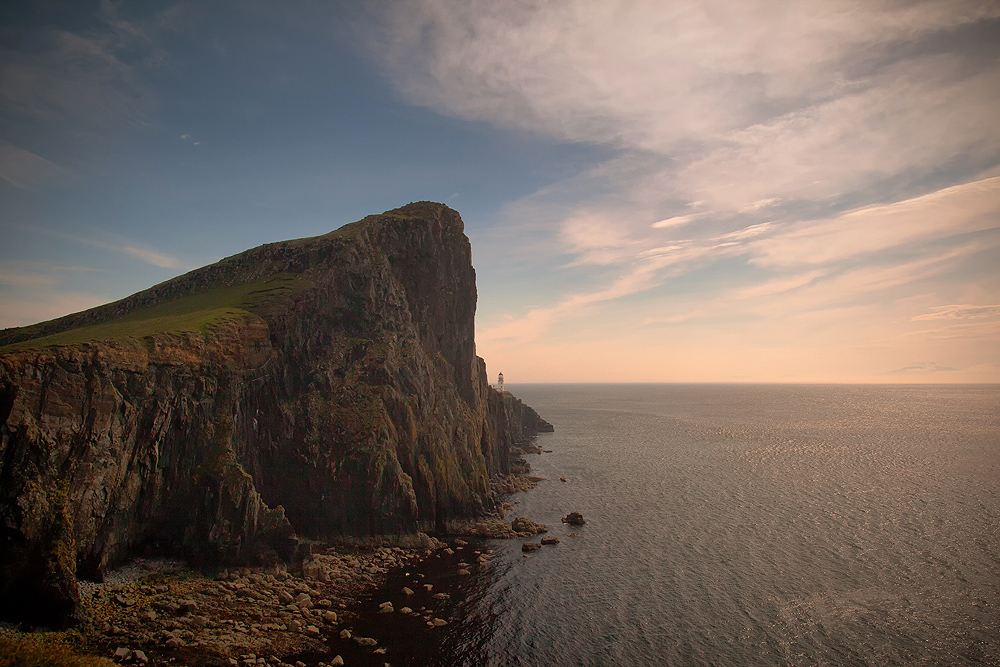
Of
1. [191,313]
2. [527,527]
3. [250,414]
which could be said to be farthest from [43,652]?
[527,527]

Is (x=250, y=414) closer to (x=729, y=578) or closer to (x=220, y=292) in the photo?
(x=220, y=292)

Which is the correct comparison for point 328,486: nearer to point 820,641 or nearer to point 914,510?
point 820,641

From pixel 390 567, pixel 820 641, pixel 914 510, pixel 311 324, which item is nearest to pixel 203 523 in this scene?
pixel 390 567

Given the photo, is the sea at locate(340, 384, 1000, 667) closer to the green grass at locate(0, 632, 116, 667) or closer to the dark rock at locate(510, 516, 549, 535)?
the dark rock at locate(510, 516, 549, 535)

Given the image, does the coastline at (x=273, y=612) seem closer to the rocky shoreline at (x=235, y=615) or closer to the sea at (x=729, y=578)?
the rocky shoreline at (x=235, y=615)

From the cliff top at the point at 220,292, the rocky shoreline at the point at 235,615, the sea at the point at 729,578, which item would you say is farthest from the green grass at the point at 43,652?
the cliff top at the point at 220,292

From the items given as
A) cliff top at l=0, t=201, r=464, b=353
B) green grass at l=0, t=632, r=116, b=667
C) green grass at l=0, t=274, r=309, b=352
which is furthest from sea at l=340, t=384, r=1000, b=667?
cliff top at l=0, t=201, r=464, b=353
